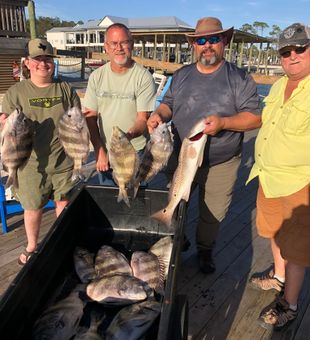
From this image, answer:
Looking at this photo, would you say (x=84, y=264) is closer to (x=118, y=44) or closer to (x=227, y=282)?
(x=227, y=282)

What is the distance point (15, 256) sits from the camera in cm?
366

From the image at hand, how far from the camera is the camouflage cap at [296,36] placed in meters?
2.24

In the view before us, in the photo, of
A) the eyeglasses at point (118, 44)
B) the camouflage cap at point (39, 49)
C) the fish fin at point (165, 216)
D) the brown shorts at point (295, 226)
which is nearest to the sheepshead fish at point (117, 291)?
the fish fin at point (165, 216)

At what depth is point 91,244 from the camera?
9.27 feet

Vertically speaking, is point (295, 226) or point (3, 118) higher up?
point (3, 118)

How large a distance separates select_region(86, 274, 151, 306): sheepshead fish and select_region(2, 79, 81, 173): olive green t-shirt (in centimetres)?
147

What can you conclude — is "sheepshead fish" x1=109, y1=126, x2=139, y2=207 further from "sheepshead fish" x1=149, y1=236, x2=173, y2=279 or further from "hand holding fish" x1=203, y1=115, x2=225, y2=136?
"hand holding fish" x1=203, y1=115, x2=225, y2=136

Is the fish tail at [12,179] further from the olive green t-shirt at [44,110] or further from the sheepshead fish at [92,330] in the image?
the sheepshead fish at [92,330]

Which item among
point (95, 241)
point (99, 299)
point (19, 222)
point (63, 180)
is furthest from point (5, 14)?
point (99, 299)

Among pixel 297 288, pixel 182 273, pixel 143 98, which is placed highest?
pixel 143 98

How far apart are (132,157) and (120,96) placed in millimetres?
938

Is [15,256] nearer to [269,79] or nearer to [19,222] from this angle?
[19,222]

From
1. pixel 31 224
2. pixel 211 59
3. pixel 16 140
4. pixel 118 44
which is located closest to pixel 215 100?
pixel 211 59

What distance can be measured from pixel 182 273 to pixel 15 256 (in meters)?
1.86
